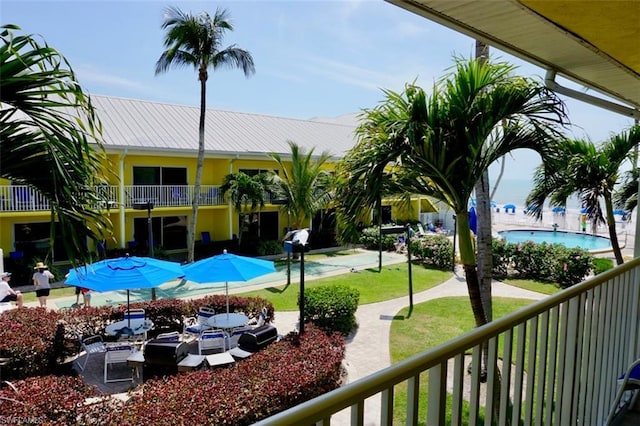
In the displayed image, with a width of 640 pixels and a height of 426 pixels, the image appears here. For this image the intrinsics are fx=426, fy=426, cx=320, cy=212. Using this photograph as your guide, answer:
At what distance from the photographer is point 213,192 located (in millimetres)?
21922

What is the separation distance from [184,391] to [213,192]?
675 inches

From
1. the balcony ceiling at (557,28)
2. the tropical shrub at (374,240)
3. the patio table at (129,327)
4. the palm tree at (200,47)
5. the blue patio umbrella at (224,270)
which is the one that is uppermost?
the palm tree at (200,47)

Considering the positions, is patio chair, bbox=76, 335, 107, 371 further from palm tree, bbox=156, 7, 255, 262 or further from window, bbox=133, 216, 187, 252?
window, bbox=133, 216, 187, 252

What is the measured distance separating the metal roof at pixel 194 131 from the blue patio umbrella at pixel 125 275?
10.3 m

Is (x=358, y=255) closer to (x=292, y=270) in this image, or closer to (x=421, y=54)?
(x=292, y=270)

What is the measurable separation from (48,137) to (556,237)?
3480 cm

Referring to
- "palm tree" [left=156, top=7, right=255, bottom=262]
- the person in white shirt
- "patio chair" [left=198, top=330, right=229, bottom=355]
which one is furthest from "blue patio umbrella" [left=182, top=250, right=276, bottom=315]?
"palm tree" [left=156, top=7, right=255, bottom=262]

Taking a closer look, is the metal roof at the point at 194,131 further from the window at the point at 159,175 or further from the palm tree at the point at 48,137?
the palm tree at the point at 48,137

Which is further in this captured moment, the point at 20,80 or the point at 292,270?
the point at 292,270

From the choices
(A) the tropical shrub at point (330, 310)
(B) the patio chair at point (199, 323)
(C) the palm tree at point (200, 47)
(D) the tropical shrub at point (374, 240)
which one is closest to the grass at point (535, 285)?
(A) the tropical shrub at point (330, 310)

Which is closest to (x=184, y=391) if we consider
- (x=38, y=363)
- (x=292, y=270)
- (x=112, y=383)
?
(x=112, y=383)

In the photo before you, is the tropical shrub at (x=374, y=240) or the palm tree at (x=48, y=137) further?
the tropical shrub at (x=374, y=240)

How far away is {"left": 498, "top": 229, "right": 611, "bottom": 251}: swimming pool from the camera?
28594 millimetres

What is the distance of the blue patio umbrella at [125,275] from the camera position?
859 centimetres
